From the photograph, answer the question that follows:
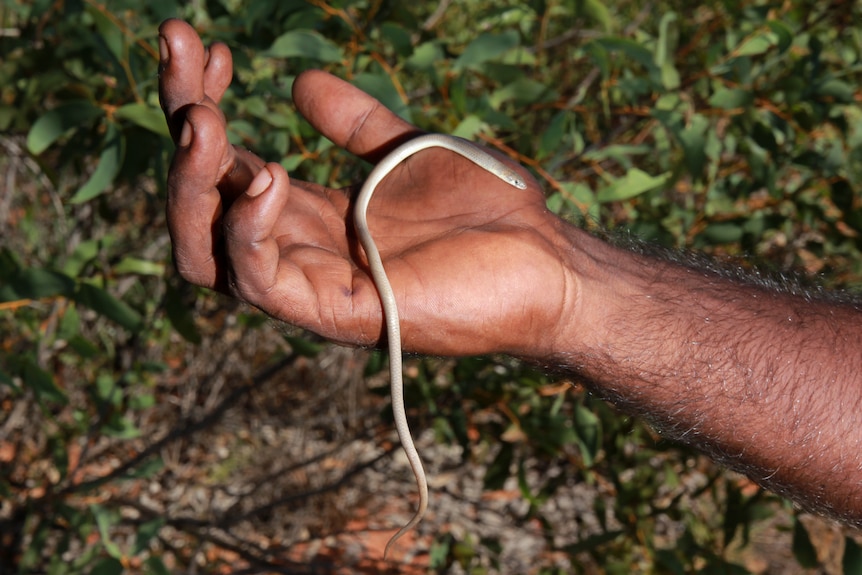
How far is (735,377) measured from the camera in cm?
173

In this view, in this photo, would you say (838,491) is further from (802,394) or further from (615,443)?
(615,443)

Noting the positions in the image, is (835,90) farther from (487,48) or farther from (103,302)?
(103,302)

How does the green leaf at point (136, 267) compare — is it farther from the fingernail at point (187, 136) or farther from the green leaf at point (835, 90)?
the green leaf at point (835, 90)

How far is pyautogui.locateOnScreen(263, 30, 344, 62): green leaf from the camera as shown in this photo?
80.2 inches

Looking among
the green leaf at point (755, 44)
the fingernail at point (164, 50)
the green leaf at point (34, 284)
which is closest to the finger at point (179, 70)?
the fingernail at point (164, 50)

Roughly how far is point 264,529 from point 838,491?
2.91 m

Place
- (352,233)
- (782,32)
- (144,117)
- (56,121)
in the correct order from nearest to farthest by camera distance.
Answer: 1. (352,233)
2. (144,117)
3. (56,121)
4. (782,32)

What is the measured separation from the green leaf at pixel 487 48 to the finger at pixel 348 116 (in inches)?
17.2

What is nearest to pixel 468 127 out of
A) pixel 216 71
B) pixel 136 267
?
pixel 216 71

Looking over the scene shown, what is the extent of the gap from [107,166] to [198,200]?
0.80 meters

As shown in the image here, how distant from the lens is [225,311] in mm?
3771

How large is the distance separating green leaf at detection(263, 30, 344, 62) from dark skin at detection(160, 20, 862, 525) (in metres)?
0.28

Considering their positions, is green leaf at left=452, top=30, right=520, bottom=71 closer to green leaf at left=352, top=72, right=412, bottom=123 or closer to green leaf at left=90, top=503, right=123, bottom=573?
green leaf at left=352, top=72, right=412, bottom=123

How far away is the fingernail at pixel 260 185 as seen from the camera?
1.31m
